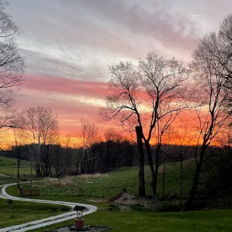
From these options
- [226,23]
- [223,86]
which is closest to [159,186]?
[223,86]

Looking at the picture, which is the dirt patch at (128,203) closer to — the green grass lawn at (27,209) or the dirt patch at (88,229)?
the green grass lawn at (27,209)

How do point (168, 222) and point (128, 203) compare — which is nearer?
point (168, 222)

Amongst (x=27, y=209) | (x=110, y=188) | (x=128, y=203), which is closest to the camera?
(x=27, y=209)

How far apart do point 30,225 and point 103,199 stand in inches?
835

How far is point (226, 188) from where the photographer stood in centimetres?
4753

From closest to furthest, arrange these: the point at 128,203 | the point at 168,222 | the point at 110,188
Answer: the point at 168,222
the point at 128,203
the point at 110,188

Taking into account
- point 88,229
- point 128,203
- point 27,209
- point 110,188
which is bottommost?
point 27,209

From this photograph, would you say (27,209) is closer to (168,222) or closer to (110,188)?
(168,222)

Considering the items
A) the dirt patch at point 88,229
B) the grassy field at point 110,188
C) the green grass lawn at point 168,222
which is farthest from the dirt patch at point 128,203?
the dirt patch at point 88,229

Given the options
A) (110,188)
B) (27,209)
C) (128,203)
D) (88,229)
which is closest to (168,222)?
(88,229)

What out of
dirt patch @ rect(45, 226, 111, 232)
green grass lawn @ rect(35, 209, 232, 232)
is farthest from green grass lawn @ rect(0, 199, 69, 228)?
dirt patch @ rect(45, 226, 111, 232)

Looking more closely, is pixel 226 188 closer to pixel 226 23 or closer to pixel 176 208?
pixel 176 208

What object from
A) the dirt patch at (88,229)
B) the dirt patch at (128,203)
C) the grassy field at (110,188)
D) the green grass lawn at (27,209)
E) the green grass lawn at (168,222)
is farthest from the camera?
the grassy field at (110,188)

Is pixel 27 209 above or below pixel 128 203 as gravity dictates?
below
